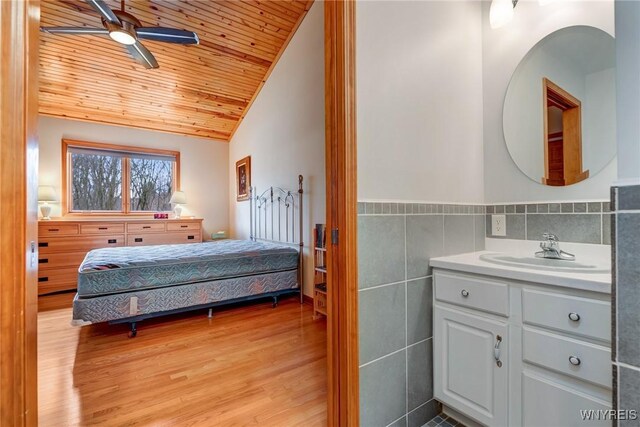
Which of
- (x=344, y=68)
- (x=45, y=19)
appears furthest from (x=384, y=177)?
(x=45, y=19)

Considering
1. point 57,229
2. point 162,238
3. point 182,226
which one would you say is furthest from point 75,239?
point 182,226

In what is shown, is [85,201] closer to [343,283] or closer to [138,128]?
[138,128]

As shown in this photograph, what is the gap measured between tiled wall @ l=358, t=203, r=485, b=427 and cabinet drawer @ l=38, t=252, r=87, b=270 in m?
4.47

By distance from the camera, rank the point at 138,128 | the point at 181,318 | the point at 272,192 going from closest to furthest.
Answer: the point at 181,318, the point at 272,192, the point at 138,128

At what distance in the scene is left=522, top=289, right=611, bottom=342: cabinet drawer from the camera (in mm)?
972

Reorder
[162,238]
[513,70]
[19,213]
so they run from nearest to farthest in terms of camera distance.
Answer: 1. [19,213]
2. [513,70]
3. [162,238]

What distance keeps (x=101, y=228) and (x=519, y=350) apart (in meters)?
4.99

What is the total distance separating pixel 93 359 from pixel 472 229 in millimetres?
2755

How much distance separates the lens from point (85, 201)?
466 cm

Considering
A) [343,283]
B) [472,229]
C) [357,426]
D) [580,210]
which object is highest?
[580,210]

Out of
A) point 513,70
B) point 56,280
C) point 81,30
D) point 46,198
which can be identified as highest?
point 81,30

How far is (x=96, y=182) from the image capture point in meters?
4.74

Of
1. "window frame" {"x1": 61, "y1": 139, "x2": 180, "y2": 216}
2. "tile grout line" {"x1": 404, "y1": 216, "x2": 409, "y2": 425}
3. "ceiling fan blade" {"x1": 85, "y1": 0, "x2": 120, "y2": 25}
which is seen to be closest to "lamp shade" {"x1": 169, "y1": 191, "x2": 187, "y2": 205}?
"window frame" {"x1": 61, "y1": 139, "x2": 180, "y2": 216}

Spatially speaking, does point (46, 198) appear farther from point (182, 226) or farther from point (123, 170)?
point (182, 226)
